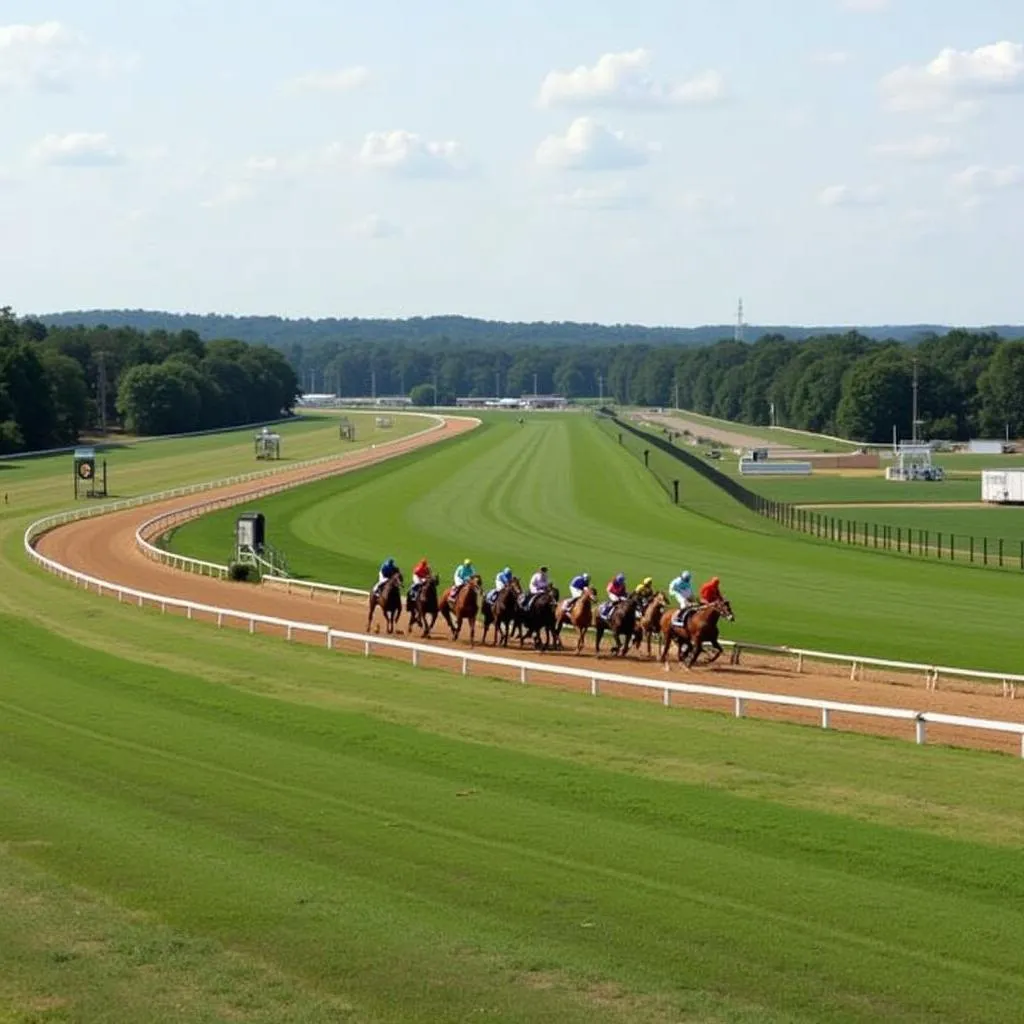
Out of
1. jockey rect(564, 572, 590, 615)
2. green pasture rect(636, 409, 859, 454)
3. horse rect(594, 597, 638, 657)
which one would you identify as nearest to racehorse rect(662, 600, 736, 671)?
horse rect(594, 597, 638, 657)

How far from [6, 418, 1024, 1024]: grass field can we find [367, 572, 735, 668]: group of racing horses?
3.67 meters

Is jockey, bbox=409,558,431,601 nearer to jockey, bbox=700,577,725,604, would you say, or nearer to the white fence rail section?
the white fence rail section

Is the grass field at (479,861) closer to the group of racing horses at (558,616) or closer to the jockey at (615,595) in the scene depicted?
the group of racing horses at (558,616)

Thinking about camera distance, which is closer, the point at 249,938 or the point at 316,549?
the point at 249,938

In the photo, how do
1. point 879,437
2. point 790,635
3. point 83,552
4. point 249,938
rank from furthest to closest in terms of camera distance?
point 879,437 → point 83,552 → point 790,635 → point 249,938

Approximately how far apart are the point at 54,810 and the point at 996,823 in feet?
26.1

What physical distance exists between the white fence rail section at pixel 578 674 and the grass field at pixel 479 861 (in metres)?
0.45

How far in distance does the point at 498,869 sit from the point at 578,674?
35.4 feet

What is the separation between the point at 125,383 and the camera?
14600 centimetres

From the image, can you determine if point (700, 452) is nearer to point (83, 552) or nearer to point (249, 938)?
point (83, 552)

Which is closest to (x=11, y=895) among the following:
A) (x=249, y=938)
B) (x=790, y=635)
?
(x=249, y=938)

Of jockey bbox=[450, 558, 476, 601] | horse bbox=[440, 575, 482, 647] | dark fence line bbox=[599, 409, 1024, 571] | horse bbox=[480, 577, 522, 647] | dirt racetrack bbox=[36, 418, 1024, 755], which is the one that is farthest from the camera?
dark fence line bbox=[599, 409, 1024, 571]

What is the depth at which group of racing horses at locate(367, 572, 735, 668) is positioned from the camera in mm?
27359

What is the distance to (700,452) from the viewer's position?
13488 centimetres
